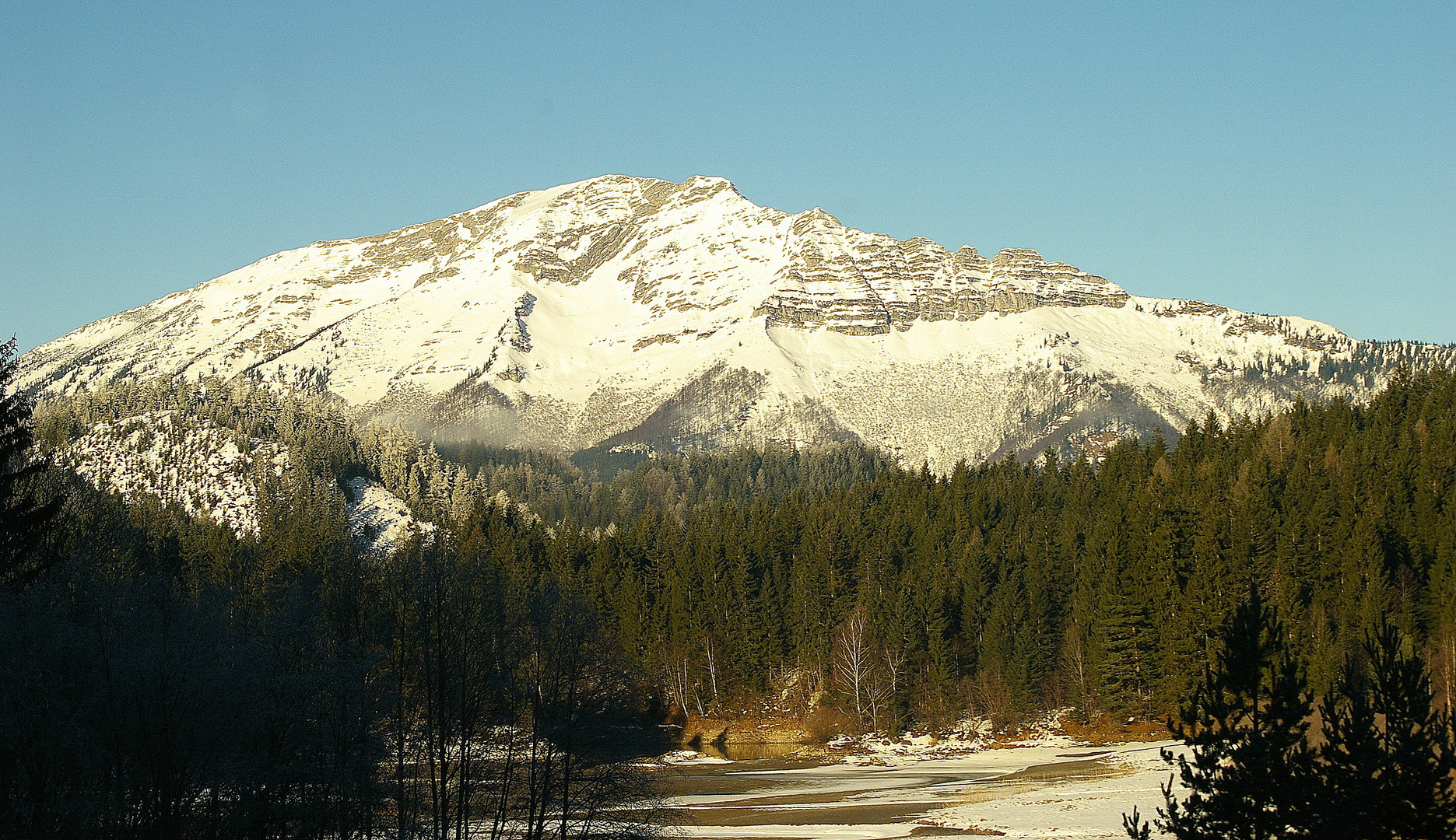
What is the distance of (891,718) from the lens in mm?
99312

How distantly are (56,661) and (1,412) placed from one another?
10334 mm

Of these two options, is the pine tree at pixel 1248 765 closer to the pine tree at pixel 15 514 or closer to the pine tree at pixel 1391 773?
the pine tree at pixel 1391 773

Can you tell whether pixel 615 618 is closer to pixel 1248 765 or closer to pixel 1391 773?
pixel 1248 765

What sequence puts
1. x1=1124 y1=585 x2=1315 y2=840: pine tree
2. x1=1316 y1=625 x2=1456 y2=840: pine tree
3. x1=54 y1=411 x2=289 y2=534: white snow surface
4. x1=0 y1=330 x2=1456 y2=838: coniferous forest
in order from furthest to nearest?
x1=54 y1=411 x2=289 y2=534: white snow surface → x1=0 y1=330 x2=1456 y2=838: coniferous forest → x1=1124 y1=585 x2=1315 y2=840: pine tree → x1=1316 y1=625 x2=1456 y2=840: pine tree

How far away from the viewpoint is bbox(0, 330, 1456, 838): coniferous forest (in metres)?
40.2

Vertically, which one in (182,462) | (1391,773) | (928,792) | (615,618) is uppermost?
(182,462)

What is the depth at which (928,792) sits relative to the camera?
236ft

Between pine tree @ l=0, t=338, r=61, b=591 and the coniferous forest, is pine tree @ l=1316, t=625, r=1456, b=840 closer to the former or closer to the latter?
the coniferous forest

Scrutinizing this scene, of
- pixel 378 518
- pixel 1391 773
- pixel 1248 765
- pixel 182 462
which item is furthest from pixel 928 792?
pixel 182 462

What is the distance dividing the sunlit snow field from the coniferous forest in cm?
541

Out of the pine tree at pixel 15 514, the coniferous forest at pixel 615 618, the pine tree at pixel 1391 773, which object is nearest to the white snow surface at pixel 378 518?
the coniferous forest at pixel 615 618

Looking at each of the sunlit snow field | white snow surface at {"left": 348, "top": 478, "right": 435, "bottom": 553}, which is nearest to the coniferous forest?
white snow surface at {"left": 348, "top": 478, "right": 435, "bottom": 553}

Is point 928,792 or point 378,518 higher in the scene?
point 378,518

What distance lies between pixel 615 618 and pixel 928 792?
50029 mm
